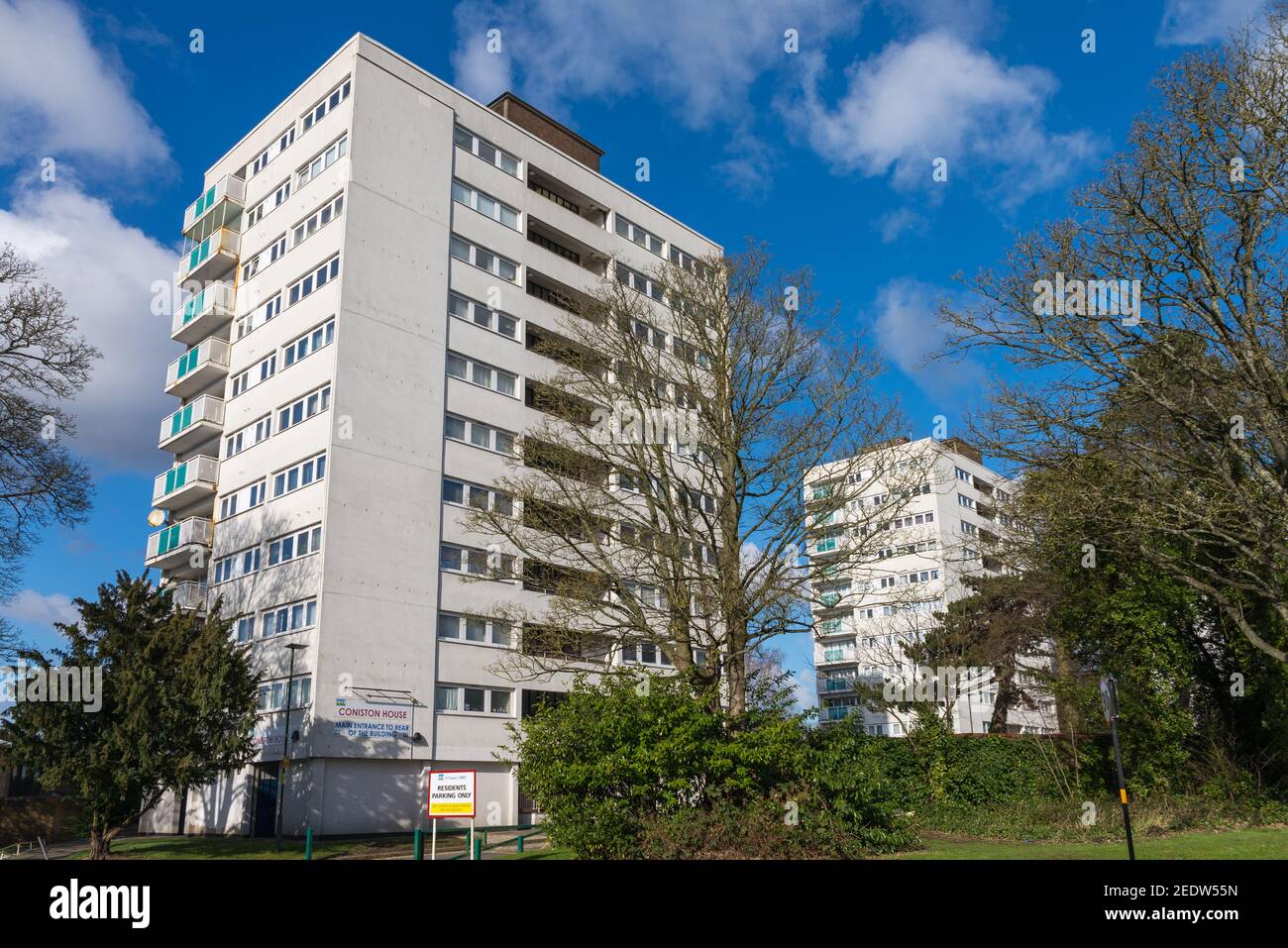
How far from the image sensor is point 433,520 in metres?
40.0

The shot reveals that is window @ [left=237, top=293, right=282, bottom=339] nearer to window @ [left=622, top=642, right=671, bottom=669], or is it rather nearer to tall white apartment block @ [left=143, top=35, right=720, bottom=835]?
tall white apartment block @ [left=143, top=35, right=720, bottom=835]

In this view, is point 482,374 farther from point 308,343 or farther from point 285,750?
point 285,750

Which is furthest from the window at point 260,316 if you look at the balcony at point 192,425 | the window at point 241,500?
the window at point 241,500

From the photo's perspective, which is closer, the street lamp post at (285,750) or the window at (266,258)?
the street lamp post at (285,750)

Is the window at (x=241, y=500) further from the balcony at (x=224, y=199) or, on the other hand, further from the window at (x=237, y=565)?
the balcony at (x=224, y=199)

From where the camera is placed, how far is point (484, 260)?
45.8 m

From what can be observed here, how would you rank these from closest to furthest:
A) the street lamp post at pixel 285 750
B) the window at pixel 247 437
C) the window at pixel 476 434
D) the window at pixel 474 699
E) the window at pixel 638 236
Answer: the street lamp post at pixel 285 750 < the window at pixel 474 699 < the window at pixel 476 434 < the window at pixel 247 437 < the window at pixel 638 236

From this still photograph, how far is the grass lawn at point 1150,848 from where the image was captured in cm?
1714

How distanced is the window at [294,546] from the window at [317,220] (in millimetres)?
13054

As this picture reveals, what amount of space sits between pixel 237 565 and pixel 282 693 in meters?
7.60

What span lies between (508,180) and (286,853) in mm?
31885

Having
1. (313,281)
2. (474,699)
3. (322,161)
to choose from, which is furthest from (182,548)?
(322,161)
